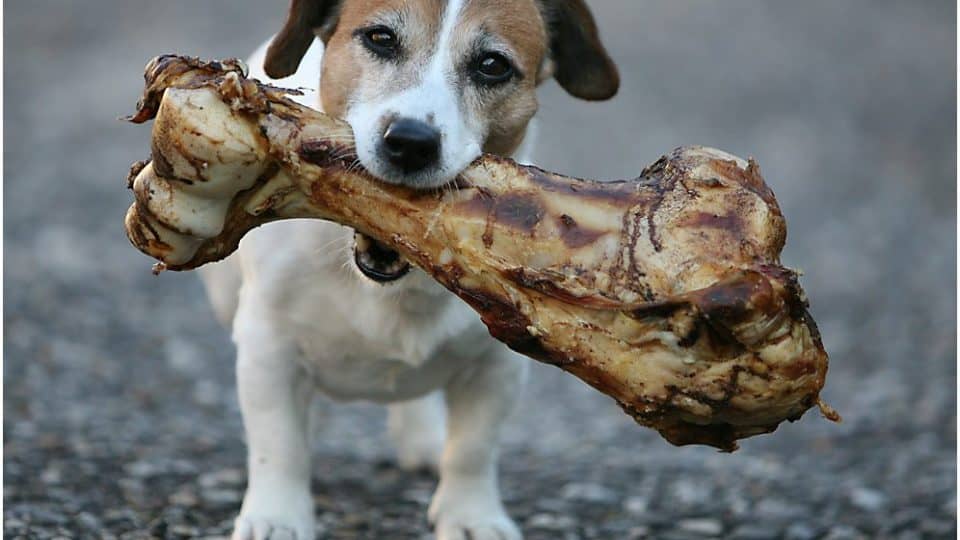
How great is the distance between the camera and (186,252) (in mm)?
3023

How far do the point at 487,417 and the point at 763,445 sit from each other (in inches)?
88.0

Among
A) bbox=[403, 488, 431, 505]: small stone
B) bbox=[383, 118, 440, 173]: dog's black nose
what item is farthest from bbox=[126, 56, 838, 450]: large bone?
bbox=[403, 488, 431, 505]: small stone

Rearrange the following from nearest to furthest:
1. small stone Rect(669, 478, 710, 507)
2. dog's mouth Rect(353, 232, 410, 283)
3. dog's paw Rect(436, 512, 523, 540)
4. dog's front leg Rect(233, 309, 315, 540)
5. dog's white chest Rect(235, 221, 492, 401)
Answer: dog's mouth Rect(353, 232, 410, 283) < dog's white chest Rect(235, 221, 492, 401) < dog's front leg Rect(233, 309, 315, 540) < dog's paw Rect(436, 512, 523, 540) < small stone Rect(669, 478, 710, 507)

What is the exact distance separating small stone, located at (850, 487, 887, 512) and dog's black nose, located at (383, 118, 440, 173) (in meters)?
2.44

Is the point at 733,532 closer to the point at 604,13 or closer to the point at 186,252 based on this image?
the point at 186,252

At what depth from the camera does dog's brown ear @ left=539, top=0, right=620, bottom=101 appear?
4352mm

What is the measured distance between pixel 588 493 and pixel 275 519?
1.38 m

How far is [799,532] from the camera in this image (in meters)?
4.45

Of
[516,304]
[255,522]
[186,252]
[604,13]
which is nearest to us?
[516,304]

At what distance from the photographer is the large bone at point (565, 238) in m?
2.67

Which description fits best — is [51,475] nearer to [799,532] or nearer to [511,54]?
[511,54]

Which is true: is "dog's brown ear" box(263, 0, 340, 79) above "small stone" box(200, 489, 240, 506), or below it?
above

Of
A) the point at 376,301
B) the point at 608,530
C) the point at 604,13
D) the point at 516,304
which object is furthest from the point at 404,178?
the point at 604,13

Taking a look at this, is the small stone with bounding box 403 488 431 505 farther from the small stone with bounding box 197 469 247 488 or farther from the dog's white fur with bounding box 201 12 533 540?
the small stone with bounding box 197 469 247 488
